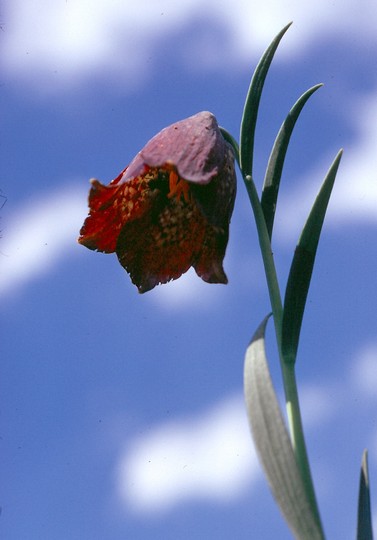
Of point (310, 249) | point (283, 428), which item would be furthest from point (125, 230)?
point (283, 428)

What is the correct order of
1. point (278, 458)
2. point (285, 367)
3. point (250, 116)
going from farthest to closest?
point (250, 116)
point (285, 367)
point (278, 458)

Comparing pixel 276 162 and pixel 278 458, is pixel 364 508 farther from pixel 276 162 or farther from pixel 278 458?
pixel 276 162

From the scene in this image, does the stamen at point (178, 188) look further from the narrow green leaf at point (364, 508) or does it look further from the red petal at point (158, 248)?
the narrow green leaf at point (364, 508)

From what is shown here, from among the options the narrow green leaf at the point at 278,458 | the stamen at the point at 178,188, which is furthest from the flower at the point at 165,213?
the narrow green leaf at the point at 278,458

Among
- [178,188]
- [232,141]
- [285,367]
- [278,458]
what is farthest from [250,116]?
[278,458]

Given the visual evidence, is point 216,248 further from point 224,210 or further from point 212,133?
point 212,133
